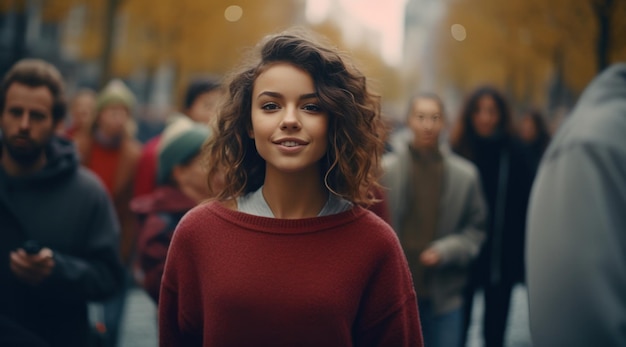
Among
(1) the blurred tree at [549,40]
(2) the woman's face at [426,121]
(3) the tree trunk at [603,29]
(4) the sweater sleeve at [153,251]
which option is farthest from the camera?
(1) the blurred tree at [549,40]

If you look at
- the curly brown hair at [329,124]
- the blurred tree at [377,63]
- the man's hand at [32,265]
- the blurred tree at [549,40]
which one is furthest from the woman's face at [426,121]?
the blurred tree at [377,63]

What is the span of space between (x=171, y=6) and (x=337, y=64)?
22882 mm

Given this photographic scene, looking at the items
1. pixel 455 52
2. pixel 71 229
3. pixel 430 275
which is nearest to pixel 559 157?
pixel 71 229

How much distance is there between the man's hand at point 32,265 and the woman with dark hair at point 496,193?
12.2 feet

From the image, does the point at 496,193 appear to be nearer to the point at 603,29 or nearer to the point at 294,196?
the point at 603,29

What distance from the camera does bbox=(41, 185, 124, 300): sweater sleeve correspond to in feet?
11.0

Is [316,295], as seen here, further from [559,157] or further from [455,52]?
[455,52]

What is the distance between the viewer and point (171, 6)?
24.2m

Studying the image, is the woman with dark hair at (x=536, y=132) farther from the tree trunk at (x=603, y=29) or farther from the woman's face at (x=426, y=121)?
the woman's face at (x=426, y=121)

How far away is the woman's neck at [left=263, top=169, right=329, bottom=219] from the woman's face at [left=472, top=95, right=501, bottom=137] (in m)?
4.18

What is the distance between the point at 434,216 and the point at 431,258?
1.29 ft

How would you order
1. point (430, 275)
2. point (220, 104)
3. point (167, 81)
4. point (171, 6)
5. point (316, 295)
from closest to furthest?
1. point (316, 295)
2. point (220, 104)
3. point (430, 275)
4. point (171, 6)
5. point (167, 81)

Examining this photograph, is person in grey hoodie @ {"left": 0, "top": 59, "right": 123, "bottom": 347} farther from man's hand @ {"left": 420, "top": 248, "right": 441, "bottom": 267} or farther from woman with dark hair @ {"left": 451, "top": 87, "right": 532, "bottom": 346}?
woman with dark hair @ {"left": 451, "top": 87, "right": 532, "bottom": 346}

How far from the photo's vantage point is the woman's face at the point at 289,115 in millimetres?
2229
